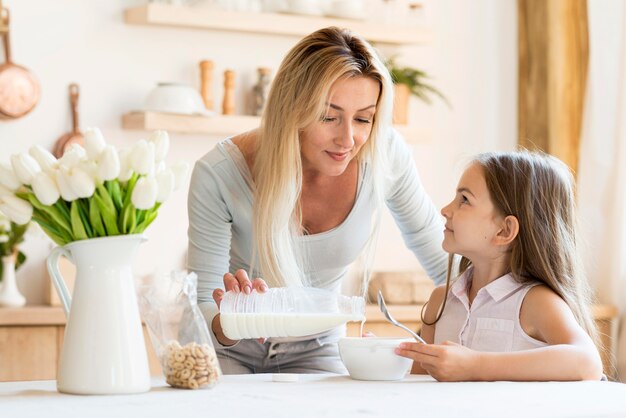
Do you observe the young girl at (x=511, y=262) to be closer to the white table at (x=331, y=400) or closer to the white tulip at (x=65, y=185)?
the white table at (x=331, y=400)

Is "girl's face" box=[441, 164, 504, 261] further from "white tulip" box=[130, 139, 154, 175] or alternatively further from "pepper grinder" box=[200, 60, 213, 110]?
"pepper grinder" box=[200, 60, 213, 110]

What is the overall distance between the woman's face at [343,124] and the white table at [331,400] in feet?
1.98

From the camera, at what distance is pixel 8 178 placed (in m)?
1.42

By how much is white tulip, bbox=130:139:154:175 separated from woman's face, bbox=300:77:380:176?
72 centimetres

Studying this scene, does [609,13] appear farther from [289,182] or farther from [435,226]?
[289,182]

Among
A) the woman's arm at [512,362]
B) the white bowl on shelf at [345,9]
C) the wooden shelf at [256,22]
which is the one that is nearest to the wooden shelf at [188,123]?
the wooden shelf at [256,22]

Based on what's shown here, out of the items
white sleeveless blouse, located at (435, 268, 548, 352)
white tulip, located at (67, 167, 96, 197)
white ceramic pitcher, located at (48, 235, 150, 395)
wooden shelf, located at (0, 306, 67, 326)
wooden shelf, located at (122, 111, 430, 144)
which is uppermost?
white tulip, located at (67, 167, 96, 197)

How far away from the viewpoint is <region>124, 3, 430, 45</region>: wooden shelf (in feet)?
12.6

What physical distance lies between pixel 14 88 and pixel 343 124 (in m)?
2.06

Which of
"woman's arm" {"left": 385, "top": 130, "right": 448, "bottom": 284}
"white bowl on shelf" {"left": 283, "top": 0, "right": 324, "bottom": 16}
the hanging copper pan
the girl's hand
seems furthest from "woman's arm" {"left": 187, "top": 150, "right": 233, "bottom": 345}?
"white bowl on shelf" {"left": 283, "top": 0, "right": 324, "bottom": 16}

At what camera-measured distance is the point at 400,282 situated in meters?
3.99

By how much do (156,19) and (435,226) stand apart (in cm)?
180

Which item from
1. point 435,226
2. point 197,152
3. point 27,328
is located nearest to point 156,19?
point 197,152

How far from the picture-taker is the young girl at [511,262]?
1933mm
